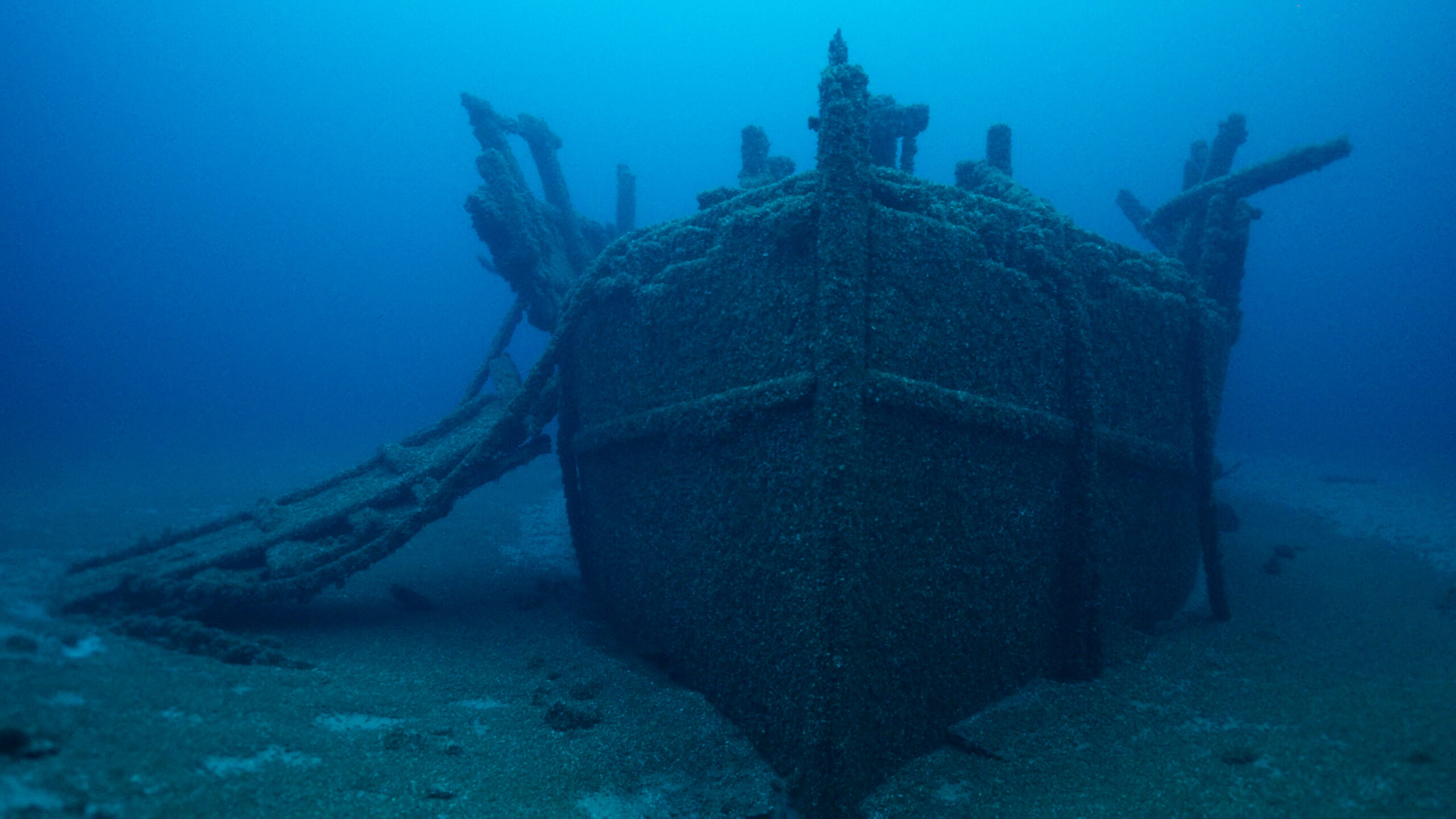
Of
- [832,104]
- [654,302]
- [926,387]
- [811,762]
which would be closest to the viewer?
[811,762]

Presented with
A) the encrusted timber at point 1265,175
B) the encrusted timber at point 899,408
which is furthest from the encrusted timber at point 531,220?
the encrusted timber at point 1265,175

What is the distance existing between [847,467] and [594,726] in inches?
95.4

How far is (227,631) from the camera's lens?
5.73 metres

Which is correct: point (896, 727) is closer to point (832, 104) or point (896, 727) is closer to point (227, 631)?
point (832, 104)

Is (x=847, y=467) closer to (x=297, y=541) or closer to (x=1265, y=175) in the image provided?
(x=297, y=541)

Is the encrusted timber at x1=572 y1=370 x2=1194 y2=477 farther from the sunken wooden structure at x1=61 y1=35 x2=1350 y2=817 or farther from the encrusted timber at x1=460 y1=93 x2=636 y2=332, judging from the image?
the encrusted timber at x1=460 y1=93 x2=636 y2=332

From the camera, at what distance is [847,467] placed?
3.89 metres

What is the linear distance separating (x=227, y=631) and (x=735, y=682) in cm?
436

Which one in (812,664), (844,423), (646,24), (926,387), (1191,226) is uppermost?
(646,24)

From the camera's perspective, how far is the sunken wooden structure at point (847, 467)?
402 cm

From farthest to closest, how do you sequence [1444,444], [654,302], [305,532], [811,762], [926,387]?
[1444,444] → [305,532] → [654,302] → [926,387] → [811,762]

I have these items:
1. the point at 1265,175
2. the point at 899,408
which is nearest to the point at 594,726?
the point at 899,408

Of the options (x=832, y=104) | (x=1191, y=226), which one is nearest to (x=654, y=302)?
(x=832, y=104)

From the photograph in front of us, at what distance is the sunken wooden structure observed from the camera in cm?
402
